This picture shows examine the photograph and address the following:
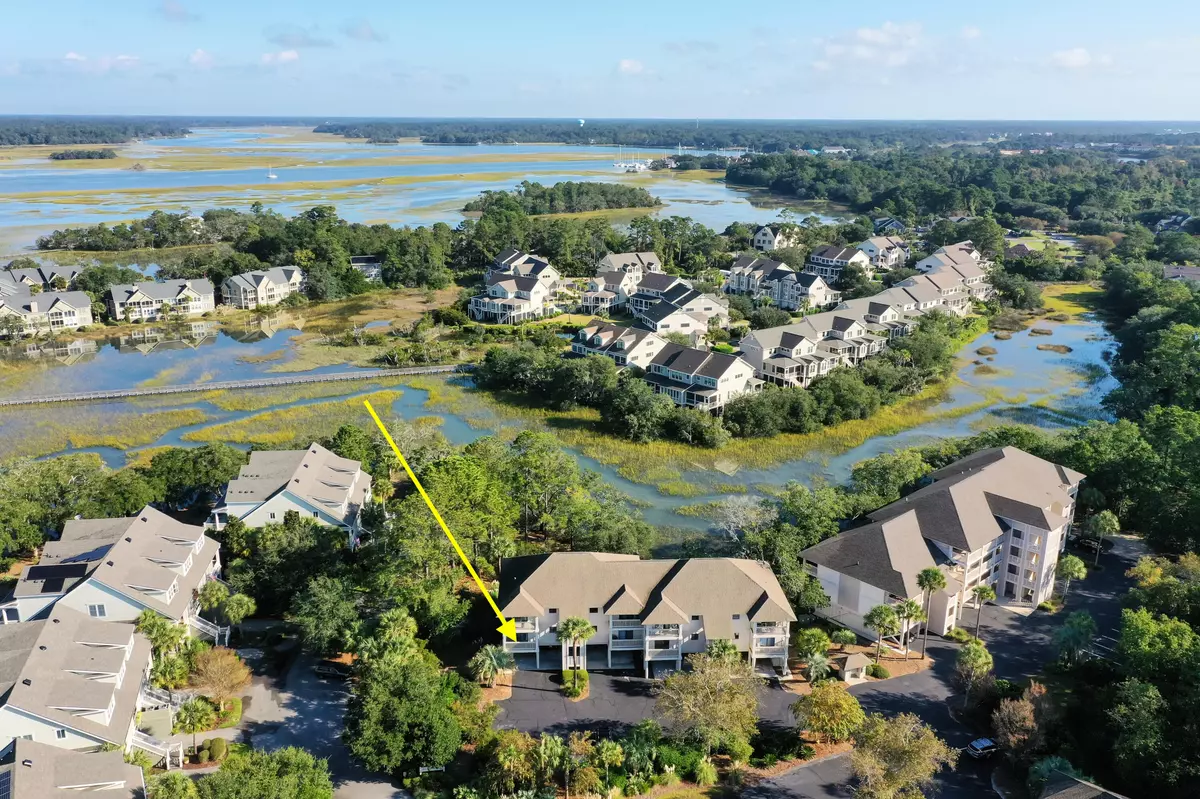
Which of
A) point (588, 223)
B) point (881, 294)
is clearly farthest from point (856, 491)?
point (588, 223)

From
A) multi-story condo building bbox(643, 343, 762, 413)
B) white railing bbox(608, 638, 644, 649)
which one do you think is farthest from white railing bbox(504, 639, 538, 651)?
multi-story condo building bbox(643, 343, 762, 413)

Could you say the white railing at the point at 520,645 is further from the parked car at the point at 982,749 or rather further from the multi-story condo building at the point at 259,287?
the multi-story condo building at the point at 259,287

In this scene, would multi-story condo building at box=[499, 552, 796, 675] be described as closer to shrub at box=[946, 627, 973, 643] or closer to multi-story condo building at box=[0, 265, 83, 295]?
shrub at box=[946, 627, 973, 643]

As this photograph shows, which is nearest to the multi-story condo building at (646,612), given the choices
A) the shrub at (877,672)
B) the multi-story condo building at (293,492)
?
the shrub at (877,672)

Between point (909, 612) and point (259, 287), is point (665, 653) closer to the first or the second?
point (909, 612)

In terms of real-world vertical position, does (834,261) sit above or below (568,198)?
below

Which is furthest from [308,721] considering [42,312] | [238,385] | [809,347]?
[42,312]
